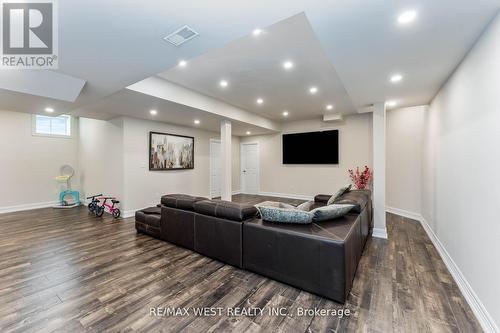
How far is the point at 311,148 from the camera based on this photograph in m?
7.06

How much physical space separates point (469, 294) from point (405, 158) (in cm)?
380

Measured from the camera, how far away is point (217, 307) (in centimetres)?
195

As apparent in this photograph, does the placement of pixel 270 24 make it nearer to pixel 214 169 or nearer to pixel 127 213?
pixel 127 213

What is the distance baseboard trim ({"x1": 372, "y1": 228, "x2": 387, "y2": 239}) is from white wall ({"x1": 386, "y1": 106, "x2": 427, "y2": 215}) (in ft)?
5.86

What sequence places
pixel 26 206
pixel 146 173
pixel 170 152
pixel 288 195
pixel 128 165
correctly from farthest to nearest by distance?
pixel 288 195, pixel 170 152, pixel 26 206, pixel 146 173, pixel 128 165

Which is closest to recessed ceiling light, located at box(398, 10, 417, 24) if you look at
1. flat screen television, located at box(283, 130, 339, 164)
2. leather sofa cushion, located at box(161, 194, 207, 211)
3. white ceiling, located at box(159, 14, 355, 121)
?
white ceiling, located at box(159, 14, 355, 121)

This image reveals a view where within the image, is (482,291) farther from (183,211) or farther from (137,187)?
(137,187)

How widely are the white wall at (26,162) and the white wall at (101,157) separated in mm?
622

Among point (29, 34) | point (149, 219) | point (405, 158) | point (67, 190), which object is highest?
point (29, 34)

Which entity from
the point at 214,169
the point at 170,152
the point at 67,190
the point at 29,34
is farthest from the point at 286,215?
the point at 67,190

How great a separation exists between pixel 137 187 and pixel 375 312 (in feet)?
17.6

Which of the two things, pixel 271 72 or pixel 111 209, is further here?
pixel 111 209

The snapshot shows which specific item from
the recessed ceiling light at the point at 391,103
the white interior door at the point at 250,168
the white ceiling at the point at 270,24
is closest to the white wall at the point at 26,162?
the white ceiling at the point at 270,24

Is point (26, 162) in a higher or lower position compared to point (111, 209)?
higher
